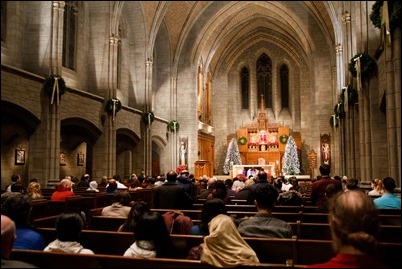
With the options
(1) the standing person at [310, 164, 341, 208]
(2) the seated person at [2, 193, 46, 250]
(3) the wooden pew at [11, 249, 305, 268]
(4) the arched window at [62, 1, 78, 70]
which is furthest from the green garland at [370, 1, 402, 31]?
(4) the arched window at [62, 1, 78, 70]

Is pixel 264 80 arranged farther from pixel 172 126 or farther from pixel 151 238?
pixel 151 238

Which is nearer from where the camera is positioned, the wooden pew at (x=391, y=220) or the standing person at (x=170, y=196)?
the wooden pew at (x=391, y=220)

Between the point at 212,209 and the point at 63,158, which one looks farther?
the point at 63,158

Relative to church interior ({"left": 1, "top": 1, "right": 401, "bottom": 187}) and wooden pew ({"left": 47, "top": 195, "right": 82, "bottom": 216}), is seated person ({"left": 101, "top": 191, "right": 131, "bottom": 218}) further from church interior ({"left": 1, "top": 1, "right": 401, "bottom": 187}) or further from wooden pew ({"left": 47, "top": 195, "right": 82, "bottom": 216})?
church interior ({"left": 1, "top": 1, "right": 401, "bottom": 187})

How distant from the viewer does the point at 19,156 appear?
53.3ft

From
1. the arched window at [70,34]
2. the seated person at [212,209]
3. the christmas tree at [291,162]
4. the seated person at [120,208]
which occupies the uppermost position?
the arched window at [70,34]

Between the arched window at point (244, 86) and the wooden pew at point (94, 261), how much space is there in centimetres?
3145

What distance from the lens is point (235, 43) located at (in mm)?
31984

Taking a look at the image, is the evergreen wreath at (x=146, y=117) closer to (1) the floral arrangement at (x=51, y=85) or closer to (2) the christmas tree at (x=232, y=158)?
(1) the floral arrangement at (x=51, y=85)

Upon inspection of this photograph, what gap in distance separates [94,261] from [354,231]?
6.39 feet

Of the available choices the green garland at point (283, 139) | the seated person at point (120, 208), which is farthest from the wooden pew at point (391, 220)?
the green garland at point (283, 139)

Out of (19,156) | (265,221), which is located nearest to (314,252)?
(265,221)

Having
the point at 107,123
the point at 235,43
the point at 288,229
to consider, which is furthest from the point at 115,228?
the point at 235,43

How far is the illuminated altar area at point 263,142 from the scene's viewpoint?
30422mm
